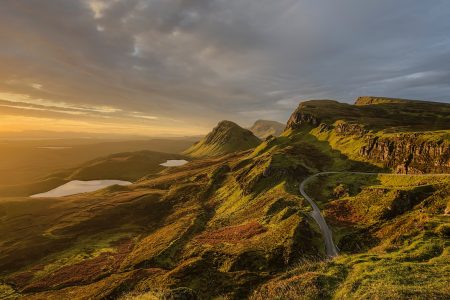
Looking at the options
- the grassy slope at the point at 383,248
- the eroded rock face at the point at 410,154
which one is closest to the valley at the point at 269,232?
the grassy slope at the point at 383,248

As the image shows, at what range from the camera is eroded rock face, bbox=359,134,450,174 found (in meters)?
84.4

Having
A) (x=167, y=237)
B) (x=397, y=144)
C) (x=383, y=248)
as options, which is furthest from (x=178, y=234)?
(x=397, y=144)

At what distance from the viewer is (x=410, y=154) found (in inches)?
3757

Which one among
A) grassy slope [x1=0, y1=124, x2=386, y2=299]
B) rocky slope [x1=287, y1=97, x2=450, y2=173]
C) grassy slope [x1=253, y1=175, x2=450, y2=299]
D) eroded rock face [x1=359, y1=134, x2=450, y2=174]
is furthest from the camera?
rocky slope [x1=287, y1=97, x2=450, y2=173]

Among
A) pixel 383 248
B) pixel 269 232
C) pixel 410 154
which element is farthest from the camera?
pixel 410 154

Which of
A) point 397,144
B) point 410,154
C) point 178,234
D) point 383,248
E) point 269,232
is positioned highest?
point 397,144

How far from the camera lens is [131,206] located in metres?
143

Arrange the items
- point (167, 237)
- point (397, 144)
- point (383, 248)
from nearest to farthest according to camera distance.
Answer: point (383, 248) → point (167, 237) → point (397, 144)

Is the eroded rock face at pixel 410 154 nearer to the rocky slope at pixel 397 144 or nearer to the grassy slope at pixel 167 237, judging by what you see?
the rocky slope at pixel 397 144

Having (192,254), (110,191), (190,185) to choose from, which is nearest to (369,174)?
(192,254)

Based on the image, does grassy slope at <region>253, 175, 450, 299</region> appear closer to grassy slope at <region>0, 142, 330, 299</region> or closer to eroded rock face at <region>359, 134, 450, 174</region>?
eroded rock face at <region>359, 134, 450, 174</region>

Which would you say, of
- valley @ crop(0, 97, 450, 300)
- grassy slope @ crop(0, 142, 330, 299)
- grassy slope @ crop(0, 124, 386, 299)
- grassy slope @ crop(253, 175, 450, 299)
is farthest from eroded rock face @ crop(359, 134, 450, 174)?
grassy slope @ crop(0, 142, 330, 299)

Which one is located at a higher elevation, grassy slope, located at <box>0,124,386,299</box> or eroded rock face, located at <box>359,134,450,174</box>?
eroded rock face, located at <box>359,134,450,174</box>

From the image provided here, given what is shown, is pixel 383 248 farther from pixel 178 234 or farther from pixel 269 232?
pixel 178 234
